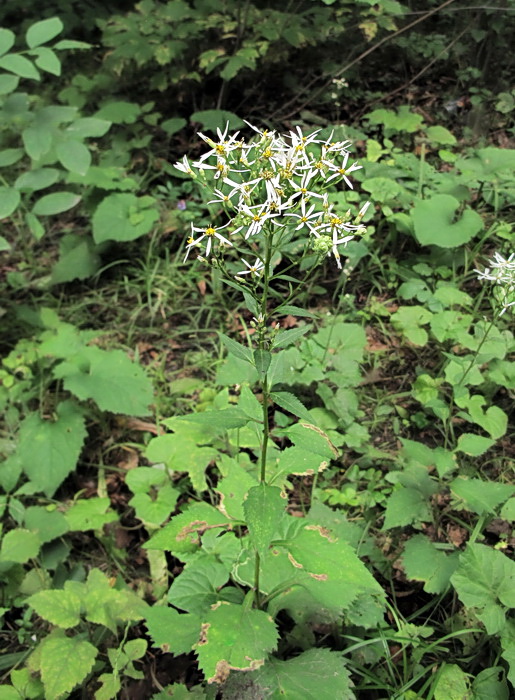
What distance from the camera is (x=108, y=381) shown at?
2439 millimetres

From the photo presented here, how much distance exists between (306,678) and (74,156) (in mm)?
2580

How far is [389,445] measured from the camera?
2305mm

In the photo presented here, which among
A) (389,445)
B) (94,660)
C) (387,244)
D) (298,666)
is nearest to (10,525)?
(94,660)

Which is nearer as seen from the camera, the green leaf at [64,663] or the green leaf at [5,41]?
the green leaf at [64,663]

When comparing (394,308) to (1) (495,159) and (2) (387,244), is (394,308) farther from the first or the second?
(1) (495,159)

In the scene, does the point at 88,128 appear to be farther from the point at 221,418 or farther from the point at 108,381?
the point at 221,418

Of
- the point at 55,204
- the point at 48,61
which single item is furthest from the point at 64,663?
the point at 48,61

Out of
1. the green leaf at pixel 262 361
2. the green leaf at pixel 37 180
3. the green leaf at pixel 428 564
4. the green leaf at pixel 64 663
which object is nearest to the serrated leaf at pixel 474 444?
the green leaf at pixel 428 564

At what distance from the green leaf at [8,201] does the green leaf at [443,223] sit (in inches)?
80.6

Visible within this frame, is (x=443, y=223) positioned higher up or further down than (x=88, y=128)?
further down

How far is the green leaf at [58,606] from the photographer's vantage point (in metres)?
1.77

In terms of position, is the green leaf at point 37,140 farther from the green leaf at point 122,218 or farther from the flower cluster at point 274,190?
the flower cluster at point 274,190

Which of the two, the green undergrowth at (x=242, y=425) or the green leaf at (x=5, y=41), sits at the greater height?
the green leaf at (x=5, y=41)

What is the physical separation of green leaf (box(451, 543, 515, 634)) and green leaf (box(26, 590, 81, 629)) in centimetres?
126
